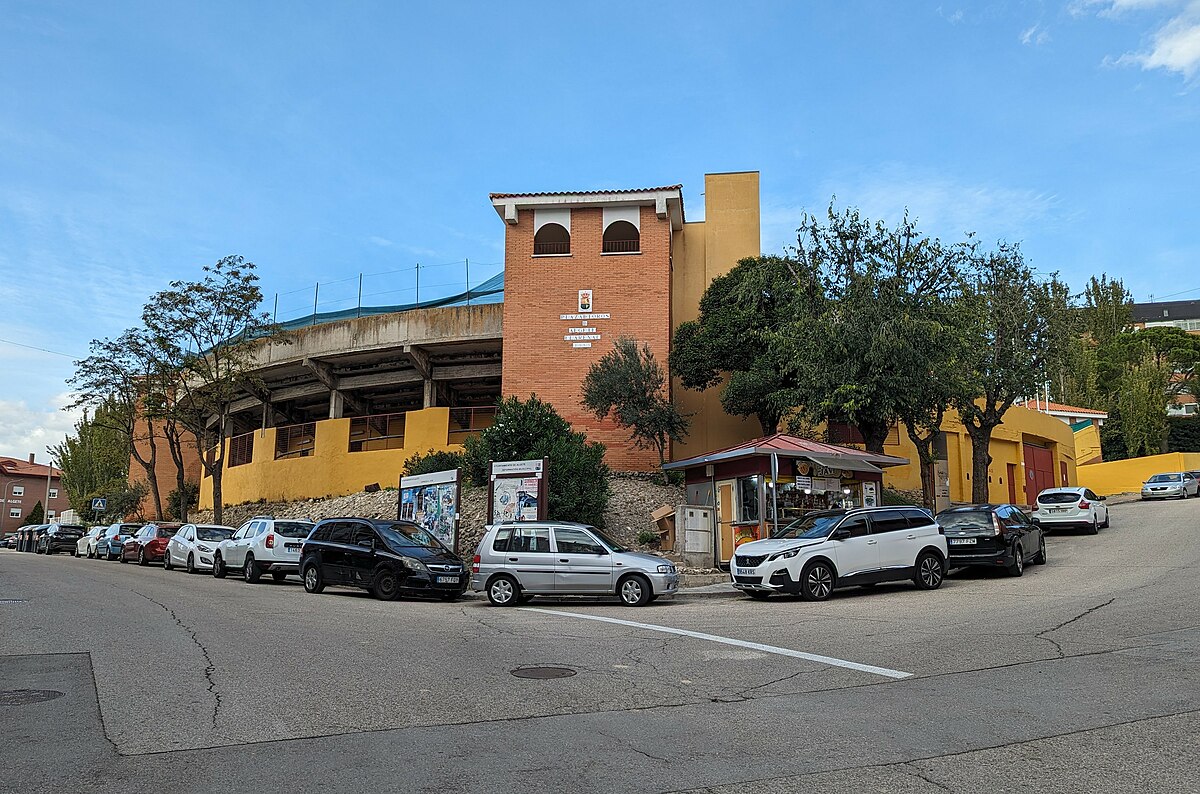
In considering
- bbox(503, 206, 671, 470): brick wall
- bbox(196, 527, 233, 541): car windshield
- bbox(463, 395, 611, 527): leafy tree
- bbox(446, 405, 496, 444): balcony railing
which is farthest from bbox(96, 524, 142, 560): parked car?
bbox(463, 395, 611, 527): leafy tree

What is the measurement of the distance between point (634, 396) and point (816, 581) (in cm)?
1310

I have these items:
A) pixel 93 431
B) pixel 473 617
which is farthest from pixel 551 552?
pixel 93 431

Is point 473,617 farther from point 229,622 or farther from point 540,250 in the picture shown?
point 540,250

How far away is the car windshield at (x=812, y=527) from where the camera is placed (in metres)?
16.4

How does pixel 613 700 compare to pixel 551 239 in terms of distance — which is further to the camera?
pixel 551 239

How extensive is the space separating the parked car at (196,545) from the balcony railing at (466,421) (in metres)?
9.32

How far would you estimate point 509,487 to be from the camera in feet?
69.9

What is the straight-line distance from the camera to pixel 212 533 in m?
26.4

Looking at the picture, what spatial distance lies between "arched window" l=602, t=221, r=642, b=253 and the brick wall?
427mm

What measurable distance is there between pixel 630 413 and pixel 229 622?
56.1 ft

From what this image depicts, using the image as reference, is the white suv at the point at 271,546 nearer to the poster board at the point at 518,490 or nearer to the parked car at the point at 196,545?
the parked car at the point at 196,545

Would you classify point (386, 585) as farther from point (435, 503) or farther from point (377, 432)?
point (377, 432)

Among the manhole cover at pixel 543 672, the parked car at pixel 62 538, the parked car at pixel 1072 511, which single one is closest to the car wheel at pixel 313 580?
the manhole cover at pixel 543 672

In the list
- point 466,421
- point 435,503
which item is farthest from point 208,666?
point 466,421
